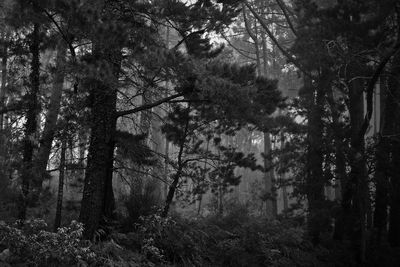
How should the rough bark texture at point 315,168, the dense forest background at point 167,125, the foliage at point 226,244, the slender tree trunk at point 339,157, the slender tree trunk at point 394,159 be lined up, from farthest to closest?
1. the rough bark texture at point 315,168
2. the slender tree trunk at point 394,159
3. the slender tree trunk at point 339,157
4. the foliage at point 226,244
5. the dense forest background at point 167,125

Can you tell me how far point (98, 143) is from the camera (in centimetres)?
871

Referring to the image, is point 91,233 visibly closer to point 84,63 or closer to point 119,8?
point 84,63

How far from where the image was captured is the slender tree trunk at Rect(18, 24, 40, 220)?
29.2ft

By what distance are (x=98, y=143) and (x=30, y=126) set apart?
70.6 inches

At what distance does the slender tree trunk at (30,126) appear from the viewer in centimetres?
890

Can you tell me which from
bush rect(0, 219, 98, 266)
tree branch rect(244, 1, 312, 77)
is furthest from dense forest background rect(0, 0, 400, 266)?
tree branch rect(244, 1, 312, 77)

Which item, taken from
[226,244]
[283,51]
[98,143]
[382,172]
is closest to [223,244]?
[226,244]

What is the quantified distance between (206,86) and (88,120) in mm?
3150

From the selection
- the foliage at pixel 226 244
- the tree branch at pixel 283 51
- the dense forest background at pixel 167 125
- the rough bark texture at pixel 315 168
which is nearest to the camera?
the dense forest background at pixel 167 125

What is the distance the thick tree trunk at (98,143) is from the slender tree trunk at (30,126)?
4.35 ft

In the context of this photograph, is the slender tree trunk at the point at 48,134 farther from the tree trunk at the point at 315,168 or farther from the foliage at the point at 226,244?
the tree trunk at the point at 315,168

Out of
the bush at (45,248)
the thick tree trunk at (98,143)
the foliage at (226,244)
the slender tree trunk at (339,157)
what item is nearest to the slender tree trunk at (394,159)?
the slender tree trunk at (339,157)

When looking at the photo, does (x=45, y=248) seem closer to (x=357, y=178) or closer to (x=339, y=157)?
(x=339, y=157)

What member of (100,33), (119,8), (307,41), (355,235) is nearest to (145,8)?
(119,8)
